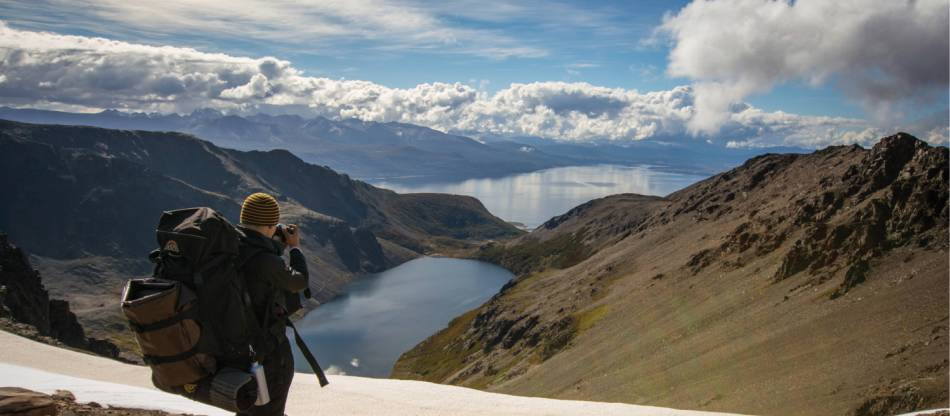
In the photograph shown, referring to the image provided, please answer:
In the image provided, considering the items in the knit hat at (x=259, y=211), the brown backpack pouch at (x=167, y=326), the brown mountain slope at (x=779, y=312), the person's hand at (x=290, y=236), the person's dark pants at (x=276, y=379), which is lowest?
the brown mountain slope at (x=779, y=312)

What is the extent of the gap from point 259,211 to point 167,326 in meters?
2.26

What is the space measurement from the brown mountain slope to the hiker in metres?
31.0

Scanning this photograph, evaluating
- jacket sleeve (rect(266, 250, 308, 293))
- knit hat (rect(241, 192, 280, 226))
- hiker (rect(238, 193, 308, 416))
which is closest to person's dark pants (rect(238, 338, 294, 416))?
hiker (rect(238, 193, 308, 416))

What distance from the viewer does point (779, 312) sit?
5750 centimetres

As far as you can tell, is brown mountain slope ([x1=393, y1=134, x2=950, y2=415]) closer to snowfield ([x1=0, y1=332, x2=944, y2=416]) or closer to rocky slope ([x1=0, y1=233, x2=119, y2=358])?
snowfield ([x1=0, y1=332, x2=944, y2=416])

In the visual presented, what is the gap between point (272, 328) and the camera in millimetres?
9914

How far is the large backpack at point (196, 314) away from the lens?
8703 mm

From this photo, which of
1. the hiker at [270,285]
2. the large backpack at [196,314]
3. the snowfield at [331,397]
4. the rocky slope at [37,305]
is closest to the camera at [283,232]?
the hiker at [270,285]

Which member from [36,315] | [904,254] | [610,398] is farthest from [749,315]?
[36,315]

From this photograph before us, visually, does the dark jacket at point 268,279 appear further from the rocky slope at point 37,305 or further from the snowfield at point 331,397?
the rocky slope at point 37,305

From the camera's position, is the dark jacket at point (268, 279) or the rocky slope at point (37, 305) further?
the rocky slope at point (37, 305)

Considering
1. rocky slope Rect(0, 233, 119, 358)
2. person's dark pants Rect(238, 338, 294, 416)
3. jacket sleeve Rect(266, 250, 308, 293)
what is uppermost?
jacket sleeve Rect(266, 250, 308, 293)

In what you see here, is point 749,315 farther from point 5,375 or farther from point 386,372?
point 386,372

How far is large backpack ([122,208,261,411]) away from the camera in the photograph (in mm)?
8703
